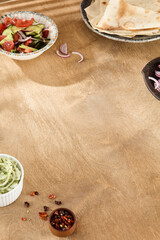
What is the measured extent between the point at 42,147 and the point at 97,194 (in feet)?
1.04

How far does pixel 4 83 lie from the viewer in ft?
5.27

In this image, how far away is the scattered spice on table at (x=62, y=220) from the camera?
1.10 m

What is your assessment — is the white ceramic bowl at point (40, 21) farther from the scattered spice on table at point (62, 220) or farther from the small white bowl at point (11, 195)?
the scattered spice on table at point (62, 220)

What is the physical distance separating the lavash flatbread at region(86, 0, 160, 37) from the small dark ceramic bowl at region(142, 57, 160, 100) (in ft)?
0.66

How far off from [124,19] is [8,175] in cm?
115

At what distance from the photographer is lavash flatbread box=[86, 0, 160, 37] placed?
175 centimetres

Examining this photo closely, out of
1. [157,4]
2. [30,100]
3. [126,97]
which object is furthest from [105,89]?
[157,4]

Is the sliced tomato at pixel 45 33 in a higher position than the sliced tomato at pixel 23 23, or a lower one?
lower

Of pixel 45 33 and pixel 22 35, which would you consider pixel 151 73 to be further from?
pixel 22 35

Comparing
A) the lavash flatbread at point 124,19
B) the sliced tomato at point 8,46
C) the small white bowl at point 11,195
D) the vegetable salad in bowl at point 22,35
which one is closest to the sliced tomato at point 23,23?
the vegetable salad in bowl at point 22,35

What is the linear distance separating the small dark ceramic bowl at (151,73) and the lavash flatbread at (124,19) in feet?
0.66

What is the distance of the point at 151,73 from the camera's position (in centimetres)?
164

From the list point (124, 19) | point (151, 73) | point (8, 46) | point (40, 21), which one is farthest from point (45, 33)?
point (151, 73)

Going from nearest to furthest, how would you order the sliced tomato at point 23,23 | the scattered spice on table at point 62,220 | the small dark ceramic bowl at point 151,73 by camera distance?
the scattered spice on table at point 62,220 < the small dark ceramic bowl at point 151,73 < the sliced tomato at point 23,23
